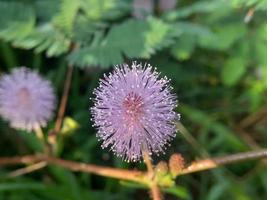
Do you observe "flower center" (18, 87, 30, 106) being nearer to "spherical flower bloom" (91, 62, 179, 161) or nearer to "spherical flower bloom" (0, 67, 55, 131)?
"spherical flower bloom" (0, 67, 55, 131)

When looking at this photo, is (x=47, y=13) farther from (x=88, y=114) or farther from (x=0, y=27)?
(x=88, y=114)

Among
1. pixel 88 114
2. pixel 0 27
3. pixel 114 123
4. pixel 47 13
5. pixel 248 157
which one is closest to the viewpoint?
pixel 114 123

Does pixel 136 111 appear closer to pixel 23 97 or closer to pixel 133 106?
pixel 133 106

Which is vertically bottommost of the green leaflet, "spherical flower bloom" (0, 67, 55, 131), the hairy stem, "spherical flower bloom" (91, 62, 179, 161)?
the hairy stem

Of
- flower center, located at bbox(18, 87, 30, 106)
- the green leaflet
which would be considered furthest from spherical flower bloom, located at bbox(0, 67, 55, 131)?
the green leaflet

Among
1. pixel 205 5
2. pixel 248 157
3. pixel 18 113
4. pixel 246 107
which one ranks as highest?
pixel 205 5

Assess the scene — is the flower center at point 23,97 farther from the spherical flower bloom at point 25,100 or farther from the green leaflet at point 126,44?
the green leaflet at point 126,44

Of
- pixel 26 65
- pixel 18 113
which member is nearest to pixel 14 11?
pixel 18 113
